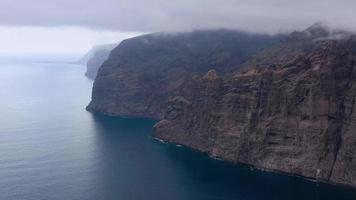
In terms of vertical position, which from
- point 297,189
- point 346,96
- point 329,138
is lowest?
point 297,189

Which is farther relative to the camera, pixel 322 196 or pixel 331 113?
pixel 331 113

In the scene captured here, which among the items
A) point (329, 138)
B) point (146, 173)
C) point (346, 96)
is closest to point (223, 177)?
point (146, 173)

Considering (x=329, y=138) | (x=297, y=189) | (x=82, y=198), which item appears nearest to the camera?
(x=82, y=198)

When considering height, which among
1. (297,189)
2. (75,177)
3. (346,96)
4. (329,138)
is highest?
(346,96)

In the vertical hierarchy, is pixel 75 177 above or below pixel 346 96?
below

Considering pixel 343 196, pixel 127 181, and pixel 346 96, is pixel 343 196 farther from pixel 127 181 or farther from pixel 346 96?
pixel 127 181

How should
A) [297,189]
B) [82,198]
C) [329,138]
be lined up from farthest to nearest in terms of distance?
[329,138], [297,189], [82,198]

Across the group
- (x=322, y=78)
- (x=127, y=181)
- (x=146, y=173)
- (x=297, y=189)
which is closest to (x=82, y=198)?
(x=127, y=181)

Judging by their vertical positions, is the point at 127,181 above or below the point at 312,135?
below

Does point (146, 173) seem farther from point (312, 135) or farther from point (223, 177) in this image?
point (312, 135)
